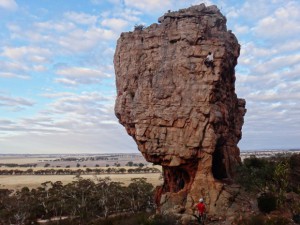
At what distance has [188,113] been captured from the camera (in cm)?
2370

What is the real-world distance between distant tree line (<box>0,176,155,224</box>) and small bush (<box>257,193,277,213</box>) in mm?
20847

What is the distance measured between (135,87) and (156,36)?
4.06 metres

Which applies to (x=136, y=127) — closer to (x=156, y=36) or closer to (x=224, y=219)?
(x=156, y=36)

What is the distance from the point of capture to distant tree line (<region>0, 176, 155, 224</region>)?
42.3 m

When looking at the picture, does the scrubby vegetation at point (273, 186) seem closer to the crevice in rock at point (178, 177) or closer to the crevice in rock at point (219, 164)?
the crevice in rock at point (219, 164)

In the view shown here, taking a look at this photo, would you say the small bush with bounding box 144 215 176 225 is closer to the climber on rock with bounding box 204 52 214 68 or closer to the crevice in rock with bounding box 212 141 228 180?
the crevice in rock with bounding box 212 141 228 180

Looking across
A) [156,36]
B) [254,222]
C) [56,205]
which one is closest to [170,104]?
[156,36]

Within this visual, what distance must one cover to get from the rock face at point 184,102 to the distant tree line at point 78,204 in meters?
17.5

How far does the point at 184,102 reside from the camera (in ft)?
78.6

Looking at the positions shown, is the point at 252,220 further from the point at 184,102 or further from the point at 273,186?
the point at 184,102

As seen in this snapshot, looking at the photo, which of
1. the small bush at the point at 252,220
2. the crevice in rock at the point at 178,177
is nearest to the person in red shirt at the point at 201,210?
the small bush at the point at 252,220

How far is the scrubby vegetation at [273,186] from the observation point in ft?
69.7

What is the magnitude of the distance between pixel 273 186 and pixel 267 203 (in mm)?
1834

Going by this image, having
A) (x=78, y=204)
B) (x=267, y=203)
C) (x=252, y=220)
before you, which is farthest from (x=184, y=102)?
(x=78, y=204)
